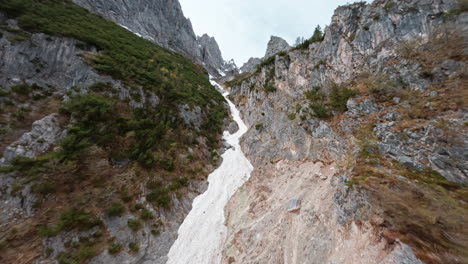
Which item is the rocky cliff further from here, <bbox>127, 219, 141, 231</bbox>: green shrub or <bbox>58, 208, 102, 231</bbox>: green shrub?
<bbox>127, 219, 141, 231</bbox>: green shrub

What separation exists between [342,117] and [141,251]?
15553 millimetres

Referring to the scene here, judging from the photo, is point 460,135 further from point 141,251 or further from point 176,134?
point 176,134

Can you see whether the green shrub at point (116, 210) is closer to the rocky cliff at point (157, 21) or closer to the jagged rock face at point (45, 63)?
the jagged rock face at point (45, 63)

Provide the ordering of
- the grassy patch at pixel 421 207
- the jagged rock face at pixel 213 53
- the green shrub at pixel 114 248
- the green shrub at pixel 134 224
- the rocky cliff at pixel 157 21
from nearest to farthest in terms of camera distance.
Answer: the grassy patch at pixel 421 207 < the green shrub at pixel 114 248 < the green shrub at pixel 134 224 < the rocky cliff at pixel 157 21 < the jagged rock face at pixel 213 53

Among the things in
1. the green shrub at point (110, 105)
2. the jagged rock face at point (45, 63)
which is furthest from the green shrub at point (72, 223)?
the jagged rock face at point (45, 63)

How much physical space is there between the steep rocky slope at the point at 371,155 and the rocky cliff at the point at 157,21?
5625 cm

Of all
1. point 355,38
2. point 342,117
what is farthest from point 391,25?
point 342,117

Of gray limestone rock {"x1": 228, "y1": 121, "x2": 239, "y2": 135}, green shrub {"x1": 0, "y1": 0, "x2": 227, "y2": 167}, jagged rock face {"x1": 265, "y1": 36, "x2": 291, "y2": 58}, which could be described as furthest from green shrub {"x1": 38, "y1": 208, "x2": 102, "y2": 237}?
jagged rock face {"x1": 265, "y1": 36, "x2": 291, "y2": 58}

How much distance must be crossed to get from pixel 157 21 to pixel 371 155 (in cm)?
7873

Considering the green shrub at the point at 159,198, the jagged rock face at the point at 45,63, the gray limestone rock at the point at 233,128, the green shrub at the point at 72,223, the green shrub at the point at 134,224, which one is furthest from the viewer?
the gray limestone rock at the point at 233,128

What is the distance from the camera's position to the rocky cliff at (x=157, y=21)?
148ft

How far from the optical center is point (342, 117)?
34.3 ft

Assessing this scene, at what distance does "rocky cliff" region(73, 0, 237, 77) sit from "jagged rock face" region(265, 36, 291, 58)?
82.6 feet

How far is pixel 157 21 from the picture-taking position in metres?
58.9
